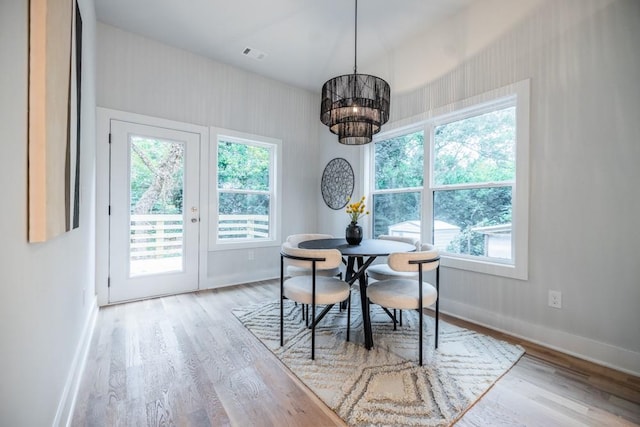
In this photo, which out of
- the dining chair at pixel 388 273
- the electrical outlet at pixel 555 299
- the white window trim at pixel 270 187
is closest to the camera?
the electrical outlet at pixel 555 299

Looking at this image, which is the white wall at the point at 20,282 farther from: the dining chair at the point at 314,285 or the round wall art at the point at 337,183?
the round wall art at the point at 337,183

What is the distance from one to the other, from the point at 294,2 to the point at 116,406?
344 centimetres

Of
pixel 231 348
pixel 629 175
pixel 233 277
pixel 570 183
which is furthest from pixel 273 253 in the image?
pixel 629 175

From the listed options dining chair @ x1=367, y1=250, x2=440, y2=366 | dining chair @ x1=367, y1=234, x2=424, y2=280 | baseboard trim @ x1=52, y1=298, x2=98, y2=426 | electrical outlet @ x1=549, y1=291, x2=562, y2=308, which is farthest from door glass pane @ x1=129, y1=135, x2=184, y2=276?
electrical outlet @ x1=549, y1=291, x2=562, y2=308

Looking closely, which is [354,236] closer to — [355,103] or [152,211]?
[355,103]

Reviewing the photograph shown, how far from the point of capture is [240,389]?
1698 mm

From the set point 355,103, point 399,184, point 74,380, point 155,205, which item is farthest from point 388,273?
point 155,205

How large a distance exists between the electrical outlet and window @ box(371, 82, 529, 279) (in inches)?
9.1

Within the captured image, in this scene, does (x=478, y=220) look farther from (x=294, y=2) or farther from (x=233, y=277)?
(x=233, y=277)

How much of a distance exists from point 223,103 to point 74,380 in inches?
131

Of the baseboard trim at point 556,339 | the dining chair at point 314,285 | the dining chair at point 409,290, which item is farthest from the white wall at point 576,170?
the dining chair at point 314,285

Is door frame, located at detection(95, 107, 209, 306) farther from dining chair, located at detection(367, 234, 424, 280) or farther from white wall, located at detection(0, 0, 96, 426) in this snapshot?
dining chair, located at detection(367, 234, 424, 280)

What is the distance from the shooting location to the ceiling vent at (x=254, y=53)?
3530 mm

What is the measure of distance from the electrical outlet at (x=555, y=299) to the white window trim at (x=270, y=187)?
129 inches
